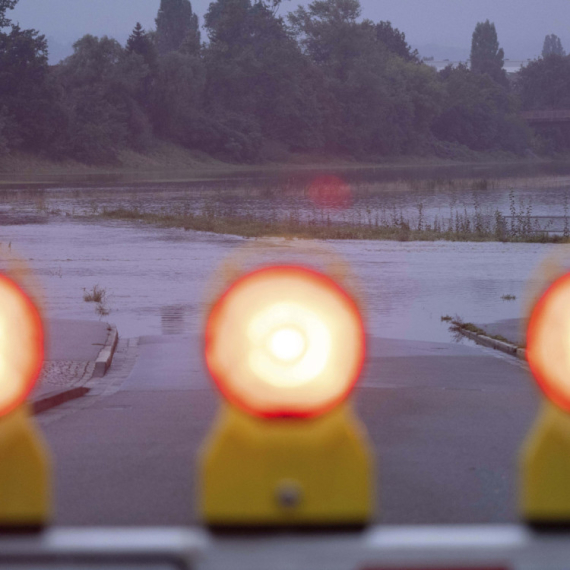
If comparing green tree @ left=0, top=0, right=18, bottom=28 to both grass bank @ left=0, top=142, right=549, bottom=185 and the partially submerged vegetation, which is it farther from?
the partially submerged vegetation

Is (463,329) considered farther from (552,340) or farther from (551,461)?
(551,461)

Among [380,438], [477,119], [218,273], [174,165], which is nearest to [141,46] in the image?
[174,165]

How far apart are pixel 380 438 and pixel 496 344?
21.3ft

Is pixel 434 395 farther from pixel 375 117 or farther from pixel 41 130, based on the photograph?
pixel 375 117

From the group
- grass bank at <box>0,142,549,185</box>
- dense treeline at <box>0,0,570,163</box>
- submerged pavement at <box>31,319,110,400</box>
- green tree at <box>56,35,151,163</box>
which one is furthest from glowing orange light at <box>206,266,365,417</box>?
green tree at <box>56,35,151,163</box>

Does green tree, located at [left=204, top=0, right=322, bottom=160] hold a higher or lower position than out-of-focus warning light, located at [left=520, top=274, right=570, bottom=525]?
higher

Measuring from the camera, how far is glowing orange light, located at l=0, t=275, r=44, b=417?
229 centimetres

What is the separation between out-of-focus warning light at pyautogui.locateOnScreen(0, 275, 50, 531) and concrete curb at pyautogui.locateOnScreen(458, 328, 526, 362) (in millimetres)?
11483

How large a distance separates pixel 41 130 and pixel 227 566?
108 m

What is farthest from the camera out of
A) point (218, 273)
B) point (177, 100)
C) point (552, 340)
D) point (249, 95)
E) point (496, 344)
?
point (249, 95)

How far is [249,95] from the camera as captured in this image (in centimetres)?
13812

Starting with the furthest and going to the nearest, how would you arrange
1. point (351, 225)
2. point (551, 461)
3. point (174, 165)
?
1. point (174, 165)
2. point (351, 225)
3. point (551, 461)

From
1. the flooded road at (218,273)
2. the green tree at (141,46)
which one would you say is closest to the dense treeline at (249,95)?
the green tree at (141,46)

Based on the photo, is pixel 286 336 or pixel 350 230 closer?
pixel 286 336
